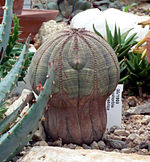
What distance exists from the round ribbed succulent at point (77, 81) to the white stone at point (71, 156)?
35 cm

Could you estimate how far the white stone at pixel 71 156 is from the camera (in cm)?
173

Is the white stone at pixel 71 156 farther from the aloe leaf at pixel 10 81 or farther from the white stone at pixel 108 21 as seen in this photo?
the white stone at pixel 108 21

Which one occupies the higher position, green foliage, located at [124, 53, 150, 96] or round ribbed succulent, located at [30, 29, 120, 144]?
round ribbed succulent, located at [30, 29, 120, 144]

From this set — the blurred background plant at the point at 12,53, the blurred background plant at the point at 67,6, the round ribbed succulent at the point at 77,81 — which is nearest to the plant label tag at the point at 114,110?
the round ribbed succulent at the point at 77,81

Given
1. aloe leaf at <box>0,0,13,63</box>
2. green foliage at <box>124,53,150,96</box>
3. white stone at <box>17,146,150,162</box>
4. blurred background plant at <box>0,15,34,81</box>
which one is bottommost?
green foliage at <box>124,53,150,96</box>

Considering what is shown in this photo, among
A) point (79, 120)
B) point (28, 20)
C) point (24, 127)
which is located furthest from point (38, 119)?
point (28, 20)

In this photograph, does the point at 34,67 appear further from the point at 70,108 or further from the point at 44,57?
the point at 70,108

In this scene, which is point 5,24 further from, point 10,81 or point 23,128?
point 23,128

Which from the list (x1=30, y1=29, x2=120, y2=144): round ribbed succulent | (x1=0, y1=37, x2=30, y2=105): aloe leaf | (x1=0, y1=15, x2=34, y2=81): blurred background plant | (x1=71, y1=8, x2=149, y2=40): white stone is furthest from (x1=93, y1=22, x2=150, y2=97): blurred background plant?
(x1=0, y1=37, x2=30, y2=105): aloe leaf

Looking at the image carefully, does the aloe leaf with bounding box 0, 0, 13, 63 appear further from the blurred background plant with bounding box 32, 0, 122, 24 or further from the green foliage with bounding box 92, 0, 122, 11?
the green foliage with bounding box 92, 0, 122, 11

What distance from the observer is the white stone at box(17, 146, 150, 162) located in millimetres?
1729

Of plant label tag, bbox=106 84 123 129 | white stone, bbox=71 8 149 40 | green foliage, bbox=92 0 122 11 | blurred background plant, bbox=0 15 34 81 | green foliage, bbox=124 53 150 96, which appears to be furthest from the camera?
green foliage, bbox=92 0 122 11

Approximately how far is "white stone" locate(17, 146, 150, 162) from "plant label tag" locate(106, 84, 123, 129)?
780 mm

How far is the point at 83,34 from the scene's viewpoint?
2211 mm
